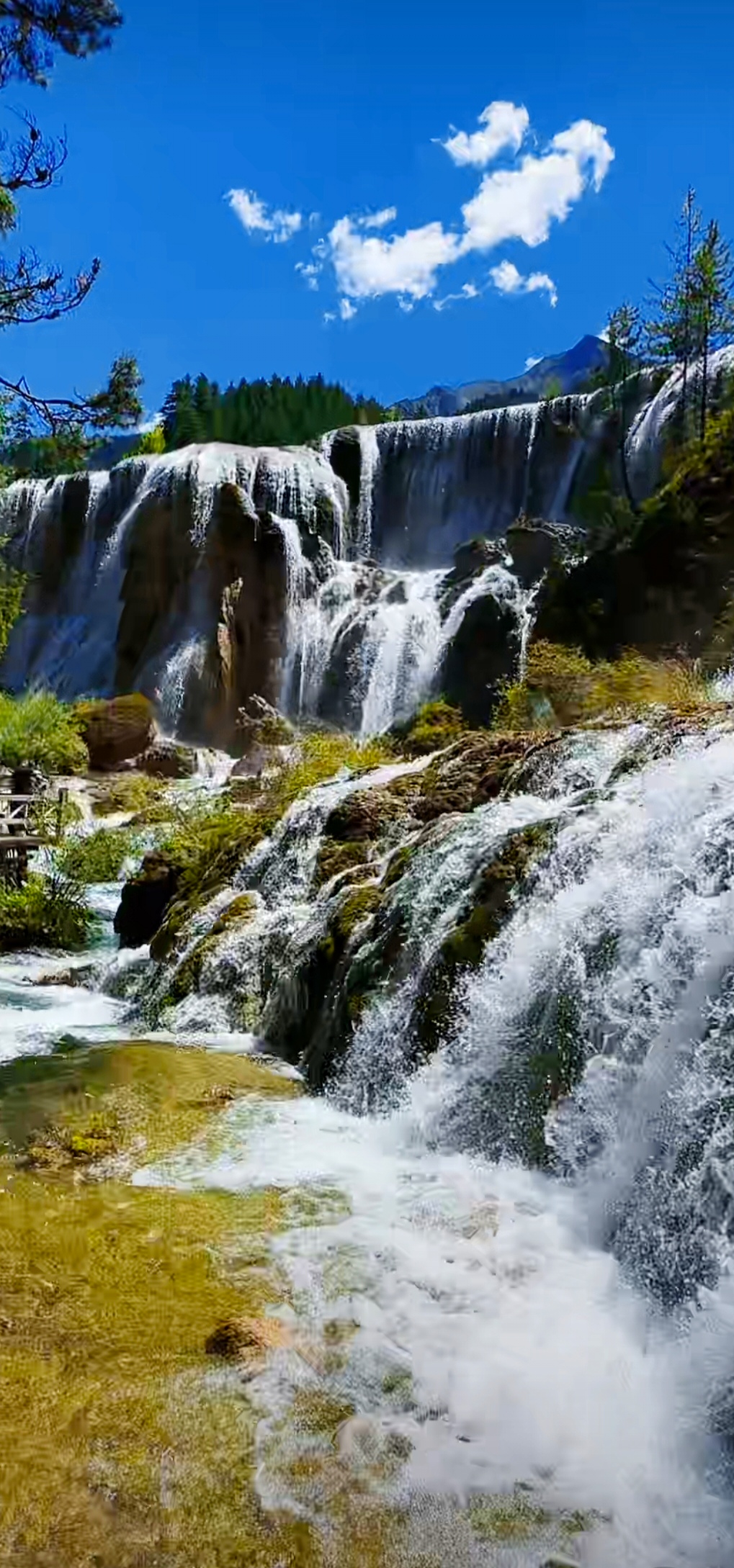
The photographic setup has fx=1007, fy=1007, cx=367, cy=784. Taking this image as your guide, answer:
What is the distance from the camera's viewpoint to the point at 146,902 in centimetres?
1152

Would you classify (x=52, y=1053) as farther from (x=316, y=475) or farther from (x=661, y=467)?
(x=316, y=475)

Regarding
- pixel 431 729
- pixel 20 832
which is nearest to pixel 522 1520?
pixel 20 832

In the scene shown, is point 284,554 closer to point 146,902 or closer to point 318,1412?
point 146,902

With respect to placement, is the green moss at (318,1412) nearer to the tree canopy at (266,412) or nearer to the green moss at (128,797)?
the green moss at (128,797)

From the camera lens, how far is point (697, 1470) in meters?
2.48

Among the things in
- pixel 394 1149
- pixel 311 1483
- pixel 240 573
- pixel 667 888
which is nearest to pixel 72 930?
pixel 394 1149

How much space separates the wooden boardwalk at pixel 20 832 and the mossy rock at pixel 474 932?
8157mm

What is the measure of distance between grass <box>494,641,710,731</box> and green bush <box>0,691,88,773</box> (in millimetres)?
10460

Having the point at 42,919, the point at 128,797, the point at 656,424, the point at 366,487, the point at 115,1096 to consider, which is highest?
the point at 656,424

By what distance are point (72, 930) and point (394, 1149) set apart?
755cm

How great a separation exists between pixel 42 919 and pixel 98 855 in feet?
5.71

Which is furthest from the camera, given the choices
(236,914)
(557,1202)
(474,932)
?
(236,914)

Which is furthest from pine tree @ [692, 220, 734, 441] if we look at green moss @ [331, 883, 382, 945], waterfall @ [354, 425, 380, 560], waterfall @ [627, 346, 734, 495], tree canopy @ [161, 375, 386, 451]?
tree canopy @ [161, 375, 386, 451]

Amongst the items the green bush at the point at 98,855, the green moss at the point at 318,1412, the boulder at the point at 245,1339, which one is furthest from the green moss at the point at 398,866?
the green bush at the point at 98,855
